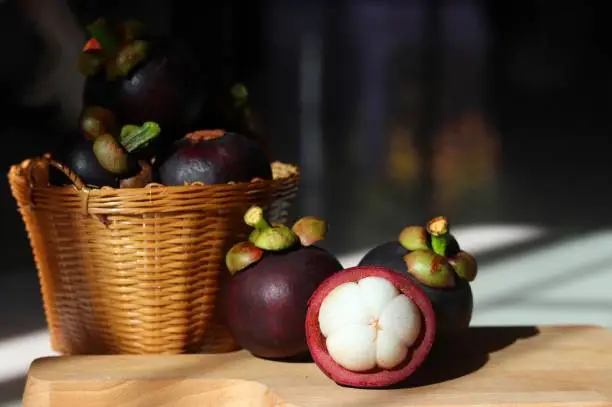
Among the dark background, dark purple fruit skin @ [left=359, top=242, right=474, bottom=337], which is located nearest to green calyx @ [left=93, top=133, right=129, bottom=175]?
dark purple fruit skin @ [left=359, top=242, right=474, bottom=337]

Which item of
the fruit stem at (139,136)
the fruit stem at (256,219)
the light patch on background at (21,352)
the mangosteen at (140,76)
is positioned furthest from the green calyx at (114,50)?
the light patch on background at (21,352)

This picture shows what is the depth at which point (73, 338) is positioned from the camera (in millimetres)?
1517

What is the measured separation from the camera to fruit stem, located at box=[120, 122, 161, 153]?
4.68 feet

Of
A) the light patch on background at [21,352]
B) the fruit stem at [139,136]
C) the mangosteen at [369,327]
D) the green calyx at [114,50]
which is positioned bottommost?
the light patch on background at [21,352]

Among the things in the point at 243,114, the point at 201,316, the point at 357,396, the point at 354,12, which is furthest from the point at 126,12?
the point at 354,12

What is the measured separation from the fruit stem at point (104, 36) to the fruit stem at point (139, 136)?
0.14 metres

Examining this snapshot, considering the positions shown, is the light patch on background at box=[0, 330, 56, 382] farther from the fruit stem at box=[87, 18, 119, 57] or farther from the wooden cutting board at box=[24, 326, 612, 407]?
the fruit stem at box=[87, 18, 119, 57]

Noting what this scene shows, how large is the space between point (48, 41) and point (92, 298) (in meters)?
1.69

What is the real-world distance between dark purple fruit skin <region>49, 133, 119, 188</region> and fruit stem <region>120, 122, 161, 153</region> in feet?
0.16

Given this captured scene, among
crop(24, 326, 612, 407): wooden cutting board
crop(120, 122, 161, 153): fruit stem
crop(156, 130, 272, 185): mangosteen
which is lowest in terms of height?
crop(24, 326, 612, 407): wooden cutting board

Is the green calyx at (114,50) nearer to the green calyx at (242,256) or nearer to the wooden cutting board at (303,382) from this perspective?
the green calyx at (242,256)

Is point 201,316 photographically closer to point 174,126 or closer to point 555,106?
point 174,126

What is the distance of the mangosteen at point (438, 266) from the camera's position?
1371 millimetres

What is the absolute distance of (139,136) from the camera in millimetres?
1429
